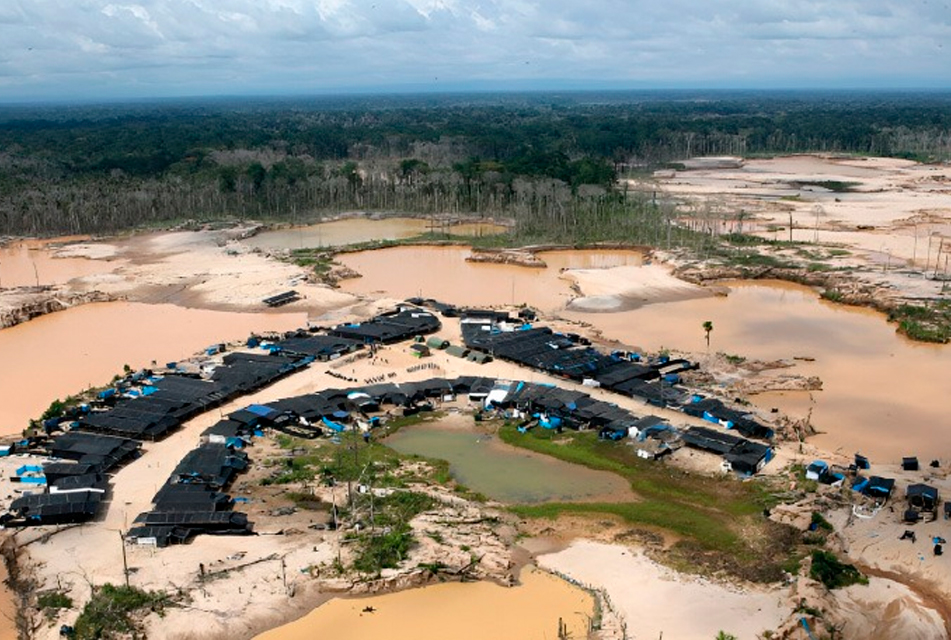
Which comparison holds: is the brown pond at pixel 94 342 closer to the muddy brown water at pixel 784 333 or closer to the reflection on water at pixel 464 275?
the reflection on water at pixel 464 275

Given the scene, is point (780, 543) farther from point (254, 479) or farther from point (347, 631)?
point (254, 479)

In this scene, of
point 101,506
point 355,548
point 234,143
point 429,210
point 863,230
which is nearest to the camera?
point 355,548

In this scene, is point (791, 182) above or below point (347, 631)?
above

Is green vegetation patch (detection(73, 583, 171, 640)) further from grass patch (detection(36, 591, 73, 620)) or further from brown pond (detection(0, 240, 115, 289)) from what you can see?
brown pond (detection(0, 240, 115, 289))

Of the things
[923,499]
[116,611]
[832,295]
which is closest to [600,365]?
[923,499]

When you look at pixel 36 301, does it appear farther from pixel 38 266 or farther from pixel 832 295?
pixel 832 295

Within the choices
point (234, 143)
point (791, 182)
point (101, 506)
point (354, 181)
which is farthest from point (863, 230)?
point (234, 143)
